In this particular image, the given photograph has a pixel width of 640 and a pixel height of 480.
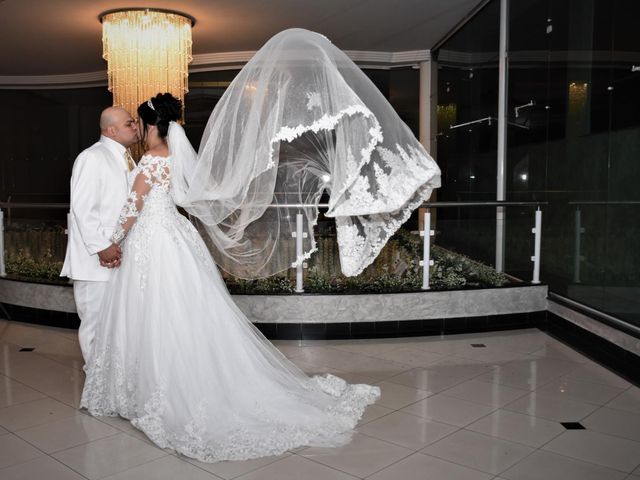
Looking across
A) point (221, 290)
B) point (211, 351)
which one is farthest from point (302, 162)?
point (211, 351)

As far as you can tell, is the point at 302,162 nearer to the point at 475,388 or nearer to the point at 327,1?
the point at 475,388

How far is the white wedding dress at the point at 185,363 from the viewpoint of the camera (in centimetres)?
301

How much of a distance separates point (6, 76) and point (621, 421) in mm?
11596

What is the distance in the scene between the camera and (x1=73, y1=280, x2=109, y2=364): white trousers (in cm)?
367

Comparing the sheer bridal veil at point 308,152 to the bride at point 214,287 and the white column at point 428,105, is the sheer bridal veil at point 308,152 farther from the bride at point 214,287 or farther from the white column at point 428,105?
the white column at point 428,105

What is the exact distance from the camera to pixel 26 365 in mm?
4570

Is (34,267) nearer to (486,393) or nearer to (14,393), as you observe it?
(14,393)

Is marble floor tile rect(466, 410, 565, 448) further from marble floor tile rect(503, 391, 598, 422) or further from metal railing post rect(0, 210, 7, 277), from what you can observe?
metal railing post rect(0, 210, 7, 277)

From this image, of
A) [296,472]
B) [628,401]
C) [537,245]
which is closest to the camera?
[296,472]

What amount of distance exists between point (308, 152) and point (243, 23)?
507cm

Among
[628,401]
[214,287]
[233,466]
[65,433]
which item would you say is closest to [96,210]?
[214,287]

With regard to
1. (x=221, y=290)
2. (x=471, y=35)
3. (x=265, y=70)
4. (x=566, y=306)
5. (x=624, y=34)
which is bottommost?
(x=566, y=306)

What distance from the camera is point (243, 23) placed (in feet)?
24.7

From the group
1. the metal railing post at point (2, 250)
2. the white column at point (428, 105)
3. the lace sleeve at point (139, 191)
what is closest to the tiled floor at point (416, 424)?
the lace sleeve at point (139, 191)
